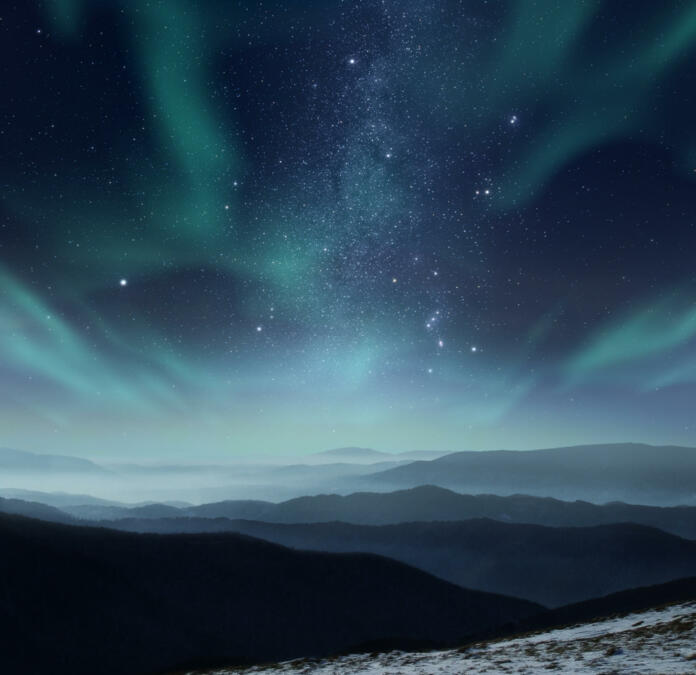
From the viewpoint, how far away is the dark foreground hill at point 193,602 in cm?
7350

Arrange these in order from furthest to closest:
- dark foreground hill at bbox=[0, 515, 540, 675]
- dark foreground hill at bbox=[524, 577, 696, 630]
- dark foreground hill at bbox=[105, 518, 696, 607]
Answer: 1. dark foreground hill at bbox=[105, 518, 696, 607]
2. dark foreground hill at bbox=[0, 515, 540, 675]
3. dark foreground hill at bbox=[524, 577, 696, 630]

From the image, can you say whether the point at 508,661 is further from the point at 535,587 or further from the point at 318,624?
the point at 535,587

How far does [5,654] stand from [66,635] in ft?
33.9

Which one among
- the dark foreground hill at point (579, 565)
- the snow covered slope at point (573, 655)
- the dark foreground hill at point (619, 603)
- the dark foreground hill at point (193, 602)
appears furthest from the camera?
the dark foreground hill at point (579, 565)

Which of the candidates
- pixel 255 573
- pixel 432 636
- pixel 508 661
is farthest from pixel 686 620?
pixel 255 573

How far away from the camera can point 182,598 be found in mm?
94750

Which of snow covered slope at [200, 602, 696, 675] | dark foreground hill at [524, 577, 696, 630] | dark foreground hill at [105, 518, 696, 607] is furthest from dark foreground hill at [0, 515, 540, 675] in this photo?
dark foreground hill at [105, 518, 696, 607]

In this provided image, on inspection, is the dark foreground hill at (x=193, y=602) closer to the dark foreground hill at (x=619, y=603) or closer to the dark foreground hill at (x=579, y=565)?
the dark foreground hill at (x=619, y=603)

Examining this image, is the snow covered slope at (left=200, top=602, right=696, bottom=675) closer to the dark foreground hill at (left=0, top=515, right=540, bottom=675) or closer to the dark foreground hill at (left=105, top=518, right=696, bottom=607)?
the dark foreground hill at (left=0, top=515, right=540, bottom=675)

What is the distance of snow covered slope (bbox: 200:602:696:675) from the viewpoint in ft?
34.4

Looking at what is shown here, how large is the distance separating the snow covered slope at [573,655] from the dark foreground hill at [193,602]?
55300mm

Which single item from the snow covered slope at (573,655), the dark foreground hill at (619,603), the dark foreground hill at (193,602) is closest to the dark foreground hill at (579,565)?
the dark foreground hill at (193,602)

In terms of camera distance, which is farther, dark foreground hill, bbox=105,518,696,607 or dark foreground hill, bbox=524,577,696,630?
dark foreground hill, bbox=105,518,696,607

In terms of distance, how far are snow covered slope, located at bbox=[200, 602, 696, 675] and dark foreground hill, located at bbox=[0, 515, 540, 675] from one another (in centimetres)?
5530
